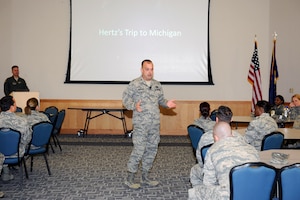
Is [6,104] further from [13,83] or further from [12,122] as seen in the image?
[13,83]

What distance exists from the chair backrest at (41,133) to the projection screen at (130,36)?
14.7 ft

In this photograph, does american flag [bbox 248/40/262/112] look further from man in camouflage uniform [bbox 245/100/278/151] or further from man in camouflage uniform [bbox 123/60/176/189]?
man in camouflage uniform [bbox 123/60/176/189]

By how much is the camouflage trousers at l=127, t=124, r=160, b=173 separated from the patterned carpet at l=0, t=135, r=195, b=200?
37 centimetres

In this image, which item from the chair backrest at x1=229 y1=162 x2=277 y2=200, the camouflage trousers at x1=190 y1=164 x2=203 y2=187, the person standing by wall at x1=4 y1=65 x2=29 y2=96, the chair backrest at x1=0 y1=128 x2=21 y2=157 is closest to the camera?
the chair backrest at x1=229 y1=162 x2=277 y2=200

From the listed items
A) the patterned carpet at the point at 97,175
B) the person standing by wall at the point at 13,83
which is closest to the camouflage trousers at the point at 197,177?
the patterned carpet at the point at 97,175

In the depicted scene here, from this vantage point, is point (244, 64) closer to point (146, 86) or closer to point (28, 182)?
point (146, 86)

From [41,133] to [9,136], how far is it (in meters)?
0.70

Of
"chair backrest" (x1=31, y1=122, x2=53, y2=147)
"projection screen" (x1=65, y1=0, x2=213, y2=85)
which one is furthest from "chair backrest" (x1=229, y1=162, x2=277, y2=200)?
"projection screen" (x1=65, y1=0, x2=213, y2=85)

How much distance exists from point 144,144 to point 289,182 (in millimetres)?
2413

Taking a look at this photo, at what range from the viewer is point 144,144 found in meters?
4.93

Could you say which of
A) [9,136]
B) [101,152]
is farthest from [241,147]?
[101,152]

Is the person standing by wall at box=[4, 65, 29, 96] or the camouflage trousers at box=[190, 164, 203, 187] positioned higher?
the person standing by wall at box=[4, 65, 29, 96]

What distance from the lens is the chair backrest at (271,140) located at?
14.5 feet

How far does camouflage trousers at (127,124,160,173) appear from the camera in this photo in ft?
16.1
